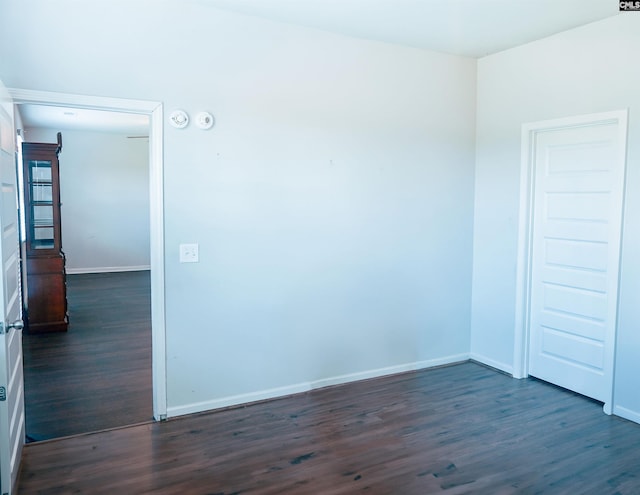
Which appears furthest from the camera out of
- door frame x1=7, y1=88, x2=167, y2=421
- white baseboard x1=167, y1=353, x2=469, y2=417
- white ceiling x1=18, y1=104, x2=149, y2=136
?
white ceiling x1=18, y1=104, x2=149, y2=136

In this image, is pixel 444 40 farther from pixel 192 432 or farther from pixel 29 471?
pixel 29 471

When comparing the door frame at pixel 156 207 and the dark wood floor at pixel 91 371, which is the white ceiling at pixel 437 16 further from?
the dark wood floor at pixel 91 371

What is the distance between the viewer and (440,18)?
3453 millimetres

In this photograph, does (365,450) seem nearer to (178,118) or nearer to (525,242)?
(525,242)

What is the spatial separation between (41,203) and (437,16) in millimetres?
4618

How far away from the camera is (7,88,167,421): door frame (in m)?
3.06

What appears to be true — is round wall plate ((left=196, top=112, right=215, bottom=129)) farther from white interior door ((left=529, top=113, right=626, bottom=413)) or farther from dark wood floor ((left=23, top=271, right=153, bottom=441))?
white interior door ((left=529, top=113, right=626, bottom=413))

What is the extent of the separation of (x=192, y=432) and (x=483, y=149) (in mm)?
3296

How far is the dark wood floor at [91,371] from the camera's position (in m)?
3.39

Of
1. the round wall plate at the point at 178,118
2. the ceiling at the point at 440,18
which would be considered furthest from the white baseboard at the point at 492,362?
the round wall plate at the point at 178,118

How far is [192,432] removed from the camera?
3.20 m

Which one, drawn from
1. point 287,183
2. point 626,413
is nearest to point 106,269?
point 287,183

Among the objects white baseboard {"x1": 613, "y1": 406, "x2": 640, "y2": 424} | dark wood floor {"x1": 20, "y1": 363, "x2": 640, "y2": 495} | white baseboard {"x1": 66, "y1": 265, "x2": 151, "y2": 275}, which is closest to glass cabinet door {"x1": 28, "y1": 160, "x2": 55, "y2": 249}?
dark wood floor {"x1": 20, "y1": 363, "x2": 640, "y2": 495}

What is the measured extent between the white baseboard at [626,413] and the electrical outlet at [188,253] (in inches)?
121
